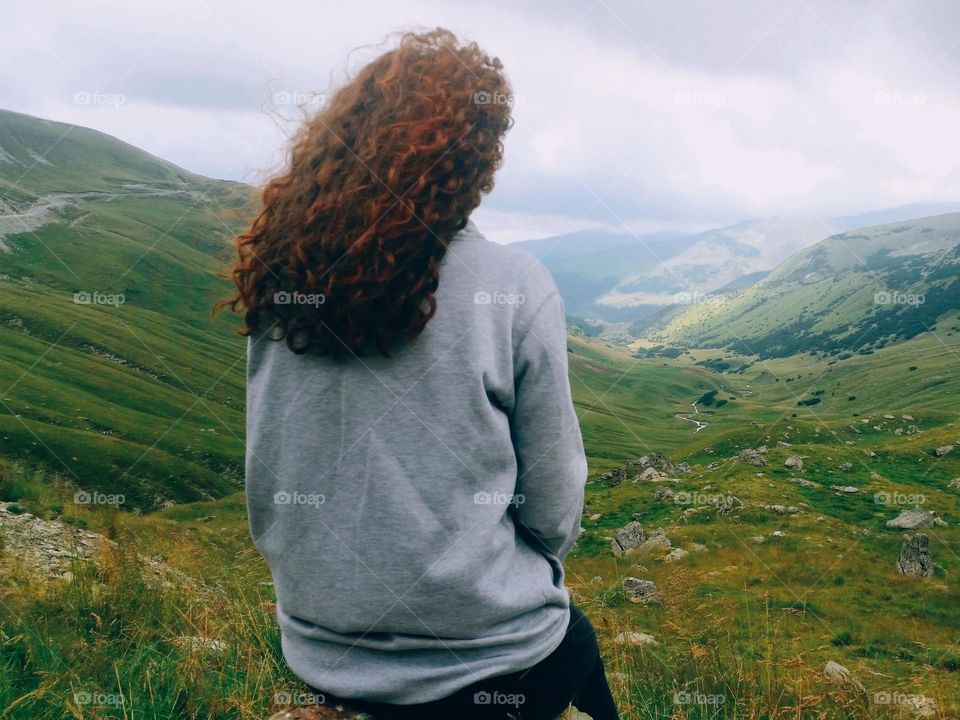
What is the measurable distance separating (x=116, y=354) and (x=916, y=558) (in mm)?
82949

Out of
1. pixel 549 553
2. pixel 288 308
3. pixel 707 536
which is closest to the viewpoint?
pixel 288 308

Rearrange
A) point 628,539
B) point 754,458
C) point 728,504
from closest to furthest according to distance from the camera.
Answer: point 628,539 < point 728,504 < point 754,458

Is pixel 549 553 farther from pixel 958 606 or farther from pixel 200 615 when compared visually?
pixel 958 606

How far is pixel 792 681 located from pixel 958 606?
2357 centimetres

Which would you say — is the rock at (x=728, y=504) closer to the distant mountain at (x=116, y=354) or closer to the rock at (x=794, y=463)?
the rock at (x=794, y=463)

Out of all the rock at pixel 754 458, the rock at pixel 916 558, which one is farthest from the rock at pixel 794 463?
the rock at pixel 916 558

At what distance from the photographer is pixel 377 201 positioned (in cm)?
269

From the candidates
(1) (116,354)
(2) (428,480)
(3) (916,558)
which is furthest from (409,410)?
(1) (116,354)

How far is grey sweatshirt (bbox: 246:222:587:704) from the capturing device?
265cm

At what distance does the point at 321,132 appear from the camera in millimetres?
3012

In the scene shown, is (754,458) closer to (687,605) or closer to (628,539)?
(628,539)

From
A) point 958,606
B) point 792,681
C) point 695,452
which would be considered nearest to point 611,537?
point 958,606

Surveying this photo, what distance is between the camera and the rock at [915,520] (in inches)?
1277

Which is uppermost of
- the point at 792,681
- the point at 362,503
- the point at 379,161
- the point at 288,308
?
the point at 379,161
